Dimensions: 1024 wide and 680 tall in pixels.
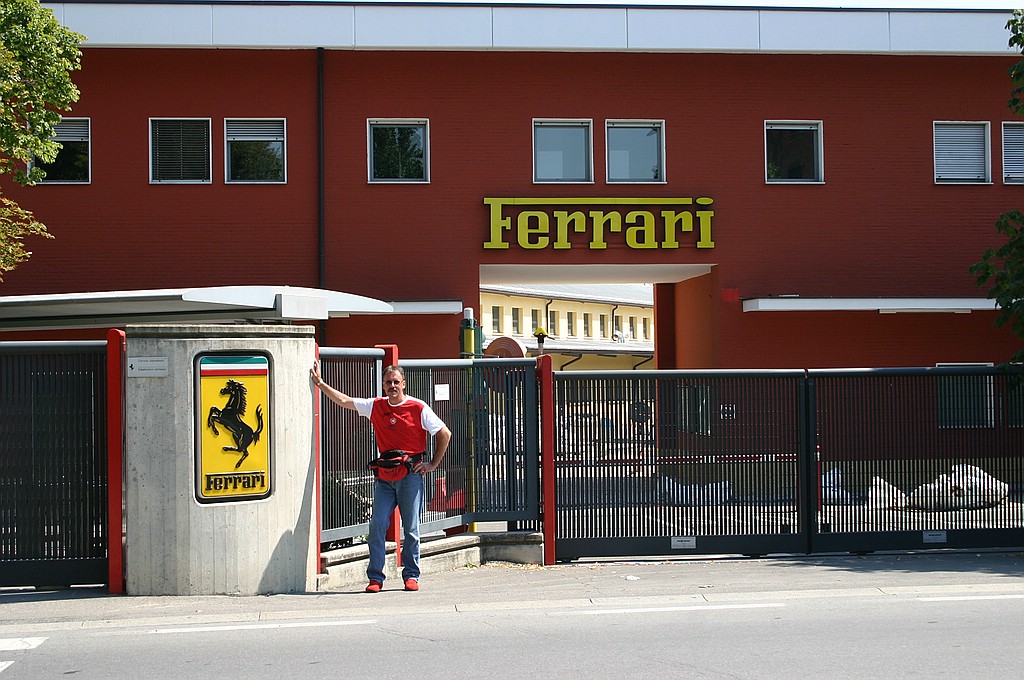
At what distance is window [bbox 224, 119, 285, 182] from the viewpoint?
21344 millimetres

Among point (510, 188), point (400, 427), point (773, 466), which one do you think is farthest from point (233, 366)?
point (510, 188)

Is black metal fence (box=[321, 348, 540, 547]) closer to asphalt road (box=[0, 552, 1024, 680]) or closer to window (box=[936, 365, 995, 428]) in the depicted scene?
asphalt road (box=[0, 552, 1024, 680])

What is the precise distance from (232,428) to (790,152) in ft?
49.4

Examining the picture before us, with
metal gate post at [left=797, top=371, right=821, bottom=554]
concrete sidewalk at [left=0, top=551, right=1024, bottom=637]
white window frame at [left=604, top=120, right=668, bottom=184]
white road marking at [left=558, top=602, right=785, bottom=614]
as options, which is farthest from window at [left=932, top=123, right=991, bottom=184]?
white road marking at [left=558, top=602, right=785, bottom=614]

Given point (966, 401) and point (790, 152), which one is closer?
point (966, 401)

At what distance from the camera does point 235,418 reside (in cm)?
961

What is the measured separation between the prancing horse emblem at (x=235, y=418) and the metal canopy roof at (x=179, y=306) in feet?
9.59

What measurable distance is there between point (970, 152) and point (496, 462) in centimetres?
1443

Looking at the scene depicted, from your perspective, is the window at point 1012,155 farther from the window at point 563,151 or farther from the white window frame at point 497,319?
the white window frame at point 497,319

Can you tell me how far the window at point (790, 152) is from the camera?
72.1ft

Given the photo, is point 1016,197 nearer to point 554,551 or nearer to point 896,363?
point 896,363

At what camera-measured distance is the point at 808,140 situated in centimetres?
2205

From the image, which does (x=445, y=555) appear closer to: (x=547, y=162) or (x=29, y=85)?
(x=29, y=85)

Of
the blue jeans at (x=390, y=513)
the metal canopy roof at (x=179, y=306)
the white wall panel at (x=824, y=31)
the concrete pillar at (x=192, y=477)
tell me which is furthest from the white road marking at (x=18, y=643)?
the white wall panel at (x=824, y=31)
